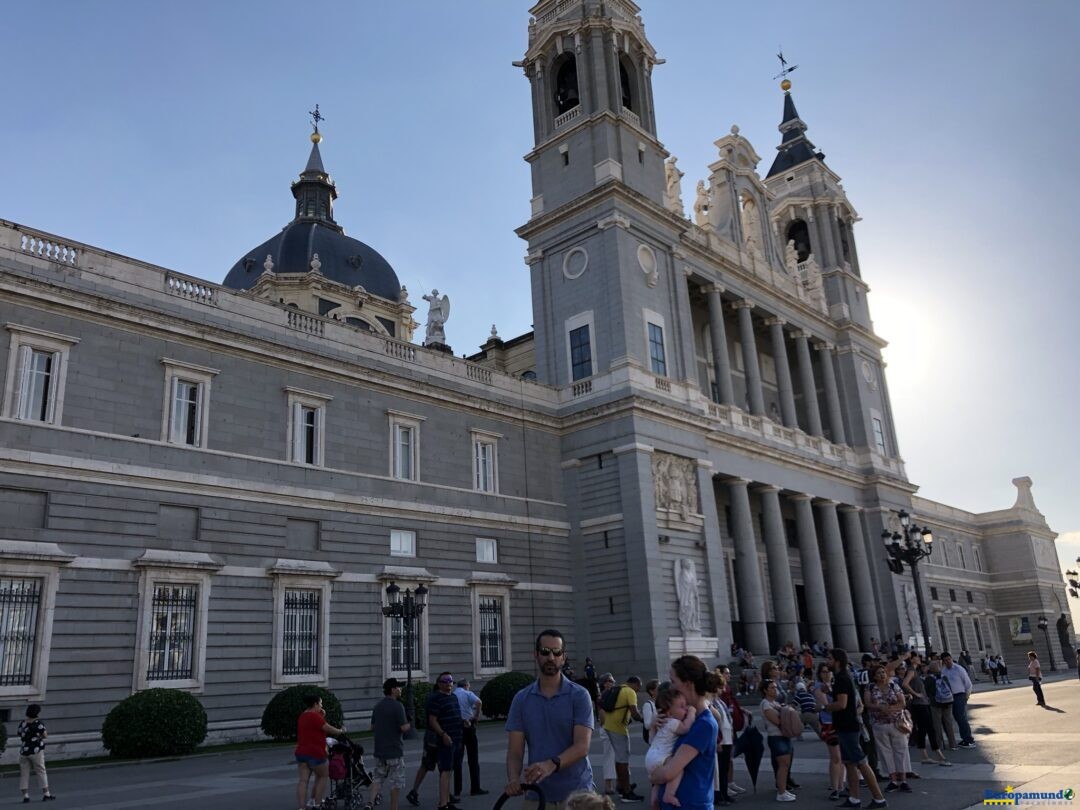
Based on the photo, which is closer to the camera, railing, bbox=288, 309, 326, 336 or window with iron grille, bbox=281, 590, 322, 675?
window with iron grille, bbox=281, 590, 322, 675

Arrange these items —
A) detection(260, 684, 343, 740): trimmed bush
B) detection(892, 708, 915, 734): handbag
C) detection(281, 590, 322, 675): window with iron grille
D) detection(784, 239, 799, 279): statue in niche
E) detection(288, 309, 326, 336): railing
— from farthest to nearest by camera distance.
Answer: detection(784, 239, 799, 279): statue in niche
detection(288, 309, 326, 336): railing
detection(281, 590, 322, 675): window with iron grille
detection(260, 684, 343, 740): trimmed bush
detection(892, 708, 915, 734): handbag

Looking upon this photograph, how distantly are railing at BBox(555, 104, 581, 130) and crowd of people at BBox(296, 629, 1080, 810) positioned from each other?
29.4 meters

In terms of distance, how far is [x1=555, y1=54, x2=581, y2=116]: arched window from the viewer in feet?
135

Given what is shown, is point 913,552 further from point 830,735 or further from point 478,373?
point 830,735

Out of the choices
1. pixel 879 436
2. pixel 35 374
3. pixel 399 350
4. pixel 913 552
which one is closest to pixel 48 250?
pixel 35 374

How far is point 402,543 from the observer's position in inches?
1135

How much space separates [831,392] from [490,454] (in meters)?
26.8

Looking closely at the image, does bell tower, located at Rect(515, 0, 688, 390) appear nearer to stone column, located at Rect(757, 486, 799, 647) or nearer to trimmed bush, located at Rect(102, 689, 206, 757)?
stone column, located at Rect(757, 486, 799, 647)

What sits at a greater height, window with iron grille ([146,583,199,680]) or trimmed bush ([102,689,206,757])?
window with iron grille ([146,583,199,680])

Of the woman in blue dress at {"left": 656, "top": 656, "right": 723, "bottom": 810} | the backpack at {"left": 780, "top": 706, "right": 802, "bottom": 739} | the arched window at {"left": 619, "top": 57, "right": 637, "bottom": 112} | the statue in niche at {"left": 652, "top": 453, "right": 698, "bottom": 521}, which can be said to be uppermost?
the arched window at {"left": 619, "top": 57, "right": 637, "bottom": 112}

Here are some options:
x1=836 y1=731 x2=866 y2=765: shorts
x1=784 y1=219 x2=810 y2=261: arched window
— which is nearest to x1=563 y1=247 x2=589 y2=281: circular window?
x1=784 y1=219 x2=810 y2=261: arched window

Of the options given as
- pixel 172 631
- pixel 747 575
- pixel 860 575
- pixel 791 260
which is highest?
pixel 791 260

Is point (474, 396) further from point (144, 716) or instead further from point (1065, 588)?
point (1065, 588)

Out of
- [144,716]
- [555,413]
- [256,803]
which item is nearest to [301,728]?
[256,803]
